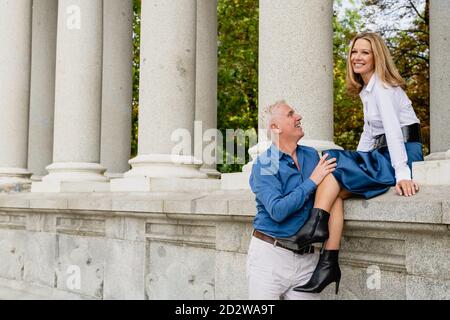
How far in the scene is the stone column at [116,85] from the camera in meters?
37.4

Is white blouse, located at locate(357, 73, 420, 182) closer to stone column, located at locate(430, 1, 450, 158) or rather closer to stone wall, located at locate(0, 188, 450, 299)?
stone wall, located at locate(0, 188, 450, 299)

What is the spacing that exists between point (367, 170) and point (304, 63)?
6092 mm

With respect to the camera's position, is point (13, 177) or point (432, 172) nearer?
point (432, 172)

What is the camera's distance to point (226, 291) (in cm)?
1908

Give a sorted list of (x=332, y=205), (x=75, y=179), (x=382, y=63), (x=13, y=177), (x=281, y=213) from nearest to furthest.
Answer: (x=281, y=213) → (x=332, y=205) → (x=382, y=63) → (x=75, y=179) → (x=13, y=177)

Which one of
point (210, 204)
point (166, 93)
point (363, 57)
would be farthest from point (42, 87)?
point (363, 57)

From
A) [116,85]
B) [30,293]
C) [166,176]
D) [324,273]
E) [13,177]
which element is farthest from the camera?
[116,85]

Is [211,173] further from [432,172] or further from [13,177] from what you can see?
[432,172]

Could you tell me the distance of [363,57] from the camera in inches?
546

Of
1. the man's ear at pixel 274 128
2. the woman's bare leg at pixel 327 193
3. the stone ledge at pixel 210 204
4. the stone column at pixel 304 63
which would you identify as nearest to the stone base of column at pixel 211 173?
the stone ledge at pixel 210 204

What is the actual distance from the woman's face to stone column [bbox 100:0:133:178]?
25190 mm

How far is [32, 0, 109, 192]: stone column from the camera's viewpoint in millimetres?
29453

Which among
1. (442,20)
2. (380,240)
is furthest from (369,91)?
(442,20)

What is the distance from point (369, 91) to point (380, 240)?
11.2 ft
